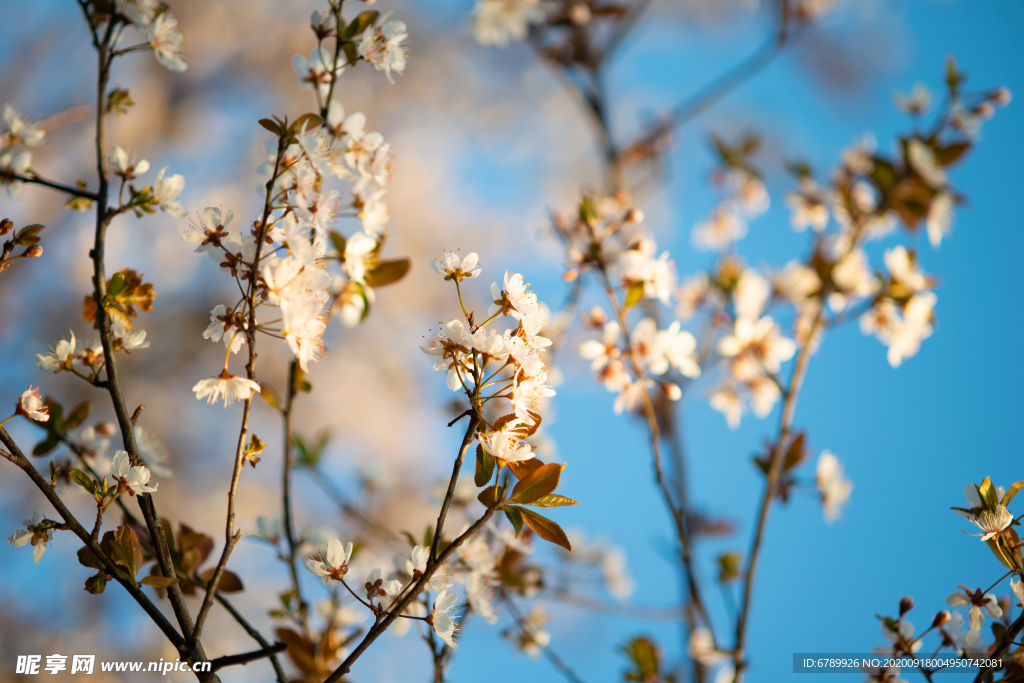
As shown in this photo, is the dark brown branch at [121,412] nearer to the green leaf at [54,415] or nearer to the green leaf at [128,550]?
the green leaf at [128,550]

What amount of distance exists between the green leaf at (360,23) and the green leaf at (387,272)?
0.23 m

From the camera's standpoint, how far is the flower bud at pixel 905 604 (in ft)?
1.90

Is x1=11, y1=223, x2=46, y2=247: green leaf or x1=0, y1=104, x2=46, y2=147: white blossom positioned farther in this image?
x1=0, y1=104, x2=46, y2=147: white blossom

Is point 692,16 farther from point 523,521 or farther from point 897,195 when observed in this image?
point 523,521

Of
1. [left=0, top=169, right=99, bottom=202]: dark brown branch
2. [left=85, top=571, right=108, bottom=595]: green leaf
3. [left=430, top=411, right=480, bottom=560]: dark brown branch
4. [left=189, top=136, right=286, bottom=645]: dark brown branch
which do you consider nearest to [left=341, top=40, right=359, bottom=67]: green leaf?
[left=189, top=136, right=286, bottom=645]: dark brown branch

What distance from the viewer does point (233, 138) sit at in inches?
114

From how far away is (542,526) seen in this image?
45cm

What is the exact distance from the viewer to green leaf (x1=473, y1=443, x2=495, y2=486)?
17.7 inches

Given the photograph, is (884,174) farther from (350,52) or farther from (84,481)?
(84,481)

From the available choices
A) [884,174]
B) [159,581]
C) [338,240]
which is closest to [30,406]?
[159,581]

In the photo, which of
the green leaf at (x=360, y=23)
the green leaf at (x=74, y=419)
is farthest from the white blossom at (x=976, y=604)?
the green leaf at (x=74, y=419)

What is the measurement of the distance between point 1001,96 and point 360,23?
3.23ft

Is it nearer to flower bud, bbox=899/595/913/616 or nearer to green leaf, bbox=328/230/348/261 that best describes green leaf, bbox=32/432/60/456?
green leaf, bbox=328/230/348/261

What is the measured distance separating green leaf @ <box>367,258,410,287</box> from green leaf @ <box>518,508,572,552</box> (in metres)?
0.33
